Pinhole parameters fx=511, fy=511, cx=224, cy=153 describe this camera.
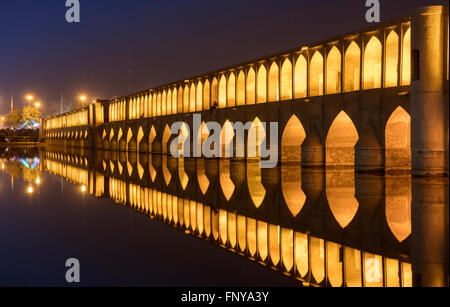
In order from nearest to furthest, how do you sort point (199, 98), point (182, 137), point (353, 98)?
point (353, 98) → point (199, 98) → point (182, 137)

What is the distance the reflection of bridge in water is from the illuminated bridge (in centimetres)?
217

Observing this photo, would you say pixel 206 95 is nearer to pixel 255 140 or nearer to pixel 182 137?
pixel 182 137

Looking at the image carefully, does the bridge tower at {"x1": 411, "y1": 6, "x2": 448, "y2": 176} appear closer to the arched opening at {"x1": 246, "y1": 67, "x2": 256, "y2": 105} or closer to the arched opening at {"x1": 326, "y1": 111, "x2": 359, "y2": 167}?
the arched opening at {"x1": 326, "y1": 111, "x2": 359, "y2": 167}

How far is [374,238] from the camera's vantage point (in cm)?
738

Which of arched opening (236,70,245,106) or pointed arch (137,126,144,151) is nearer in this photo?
arched opening (236,70,245,106)

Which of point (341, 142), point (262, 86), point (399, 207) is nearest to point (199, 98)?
point (262, 86)

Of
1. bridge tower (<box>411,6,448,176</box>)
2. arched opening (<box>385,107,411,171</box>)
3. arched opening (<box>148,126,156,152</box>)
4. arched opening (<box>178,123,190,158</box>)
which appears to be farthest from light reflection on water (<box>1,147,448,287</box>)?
arched opening (<box>148,126,156,152</box>)

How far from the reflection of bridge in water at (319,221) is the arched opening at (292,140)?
768cm

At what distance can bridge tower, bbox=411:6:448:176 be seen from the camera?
16.2 metres

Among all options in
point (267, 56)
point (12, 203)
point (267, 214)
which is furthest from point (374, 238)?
point (267, 56)

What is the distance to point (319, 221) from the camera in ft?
29.2

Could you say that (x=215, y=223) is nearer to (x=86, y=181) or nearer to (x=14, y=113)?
(x=86, y=181)

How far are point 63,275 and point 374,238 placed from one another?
4.33m

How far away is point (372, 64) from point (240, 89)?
11.2 m
